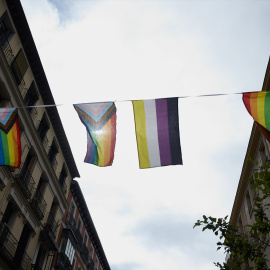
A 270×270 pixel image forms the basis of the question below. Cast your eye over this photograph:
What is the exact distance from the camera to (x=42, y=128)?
22.5m

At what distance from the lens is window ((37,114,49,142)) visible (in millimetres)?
21961

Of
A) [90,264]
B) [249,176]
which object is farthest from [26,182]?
[90,264]

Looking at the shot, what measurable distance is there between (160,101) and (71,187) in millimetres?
20206

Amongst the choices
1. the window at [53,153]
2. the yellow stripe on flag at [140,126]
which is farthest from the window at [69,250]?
the yellow stripe on flag at [140,126]

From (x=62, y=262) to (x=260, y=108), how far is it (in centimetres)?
2108

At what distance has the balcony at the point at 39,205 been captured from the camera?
65.1 ft

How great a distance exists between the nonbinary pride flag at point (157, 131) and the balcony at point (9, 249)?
9962 mm

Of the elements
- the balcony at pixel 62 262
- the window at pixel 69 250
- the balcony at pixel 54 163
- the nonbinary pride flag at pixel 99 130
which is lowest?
the nonbinary pride flag at pixel 99 130

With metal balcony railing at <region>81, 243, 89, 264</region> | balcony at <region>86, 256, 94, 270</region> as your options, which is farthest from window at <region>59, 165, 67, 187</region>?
balcony at <region>86, 256, 94, 270</region>

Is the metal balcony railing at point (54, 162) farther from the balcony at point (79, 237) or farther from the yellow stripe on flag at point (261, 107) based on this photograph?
the yellow stripe on flag at point (261, 107)

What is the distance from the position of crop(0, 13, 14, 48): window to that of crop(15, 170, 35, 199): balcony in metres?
7.84

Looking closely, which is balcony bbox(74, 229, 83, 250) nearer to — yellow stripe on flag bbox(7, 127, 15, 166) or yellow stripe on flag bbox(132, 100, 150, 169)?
yellow stripe on flag bbox(7, 127, 15, 166)

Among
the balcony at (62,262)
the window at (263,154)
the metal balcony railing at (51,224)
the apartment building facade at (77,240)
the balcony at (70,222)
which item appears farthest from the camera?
the balcony at (70,222)

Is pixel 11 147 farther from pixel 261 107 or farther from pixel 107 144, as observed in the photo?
pixel 261 107
